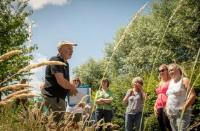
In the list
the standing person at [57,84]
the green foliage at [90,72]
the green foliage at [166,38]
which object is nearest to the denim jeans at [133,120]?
the standing person at [57,84]

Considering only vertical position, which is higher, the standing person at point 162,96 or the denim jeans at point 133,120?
the standing person at point 162,96

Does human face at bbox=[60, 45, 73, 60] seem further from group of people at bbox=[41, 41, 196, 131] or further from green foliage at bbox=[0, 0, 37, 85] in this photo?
green foliage at bbox=[0, 0, 37, 85]

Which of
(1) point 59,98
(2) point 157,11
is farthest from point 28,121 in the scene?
(2) point 157,11

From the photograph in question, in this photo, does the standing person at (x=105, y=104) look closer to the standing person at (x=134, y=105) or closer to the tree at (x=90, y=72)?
the standing person at (x=134, y=105)

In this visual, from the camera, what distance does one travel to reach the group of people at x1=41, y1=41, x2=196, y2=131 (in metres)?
6.29

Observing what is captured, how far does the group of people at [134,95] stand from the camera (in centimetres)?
629

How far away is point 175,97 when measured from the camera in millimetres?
7898

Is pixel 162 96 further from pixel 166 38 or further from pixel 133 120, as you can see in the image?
pixel 166 38

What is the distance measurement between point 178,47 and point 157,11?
17.4ft

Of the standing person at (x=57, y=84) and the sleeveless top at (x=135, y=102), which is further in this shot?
the sleeveless top at (x=135, y=102)

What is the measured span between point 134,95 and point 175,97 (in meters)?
3.10

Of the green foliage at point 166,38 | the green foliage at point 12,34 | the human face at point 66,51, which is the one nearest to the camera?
the human face at point 66,51

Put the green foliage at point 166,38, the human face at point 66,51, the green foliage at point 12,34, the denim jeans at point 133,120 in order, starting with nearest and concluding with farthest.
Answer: the human face at point 66,51 → the denim jeans at point 133,120 → the green foliage at point 12,34 → the green foliage at point 166,38

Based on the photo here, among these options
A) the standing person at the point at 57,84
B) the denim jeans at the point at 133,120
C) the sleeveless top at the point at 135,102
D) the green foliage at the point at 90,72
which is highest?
the green foliage at the point at 90,72
